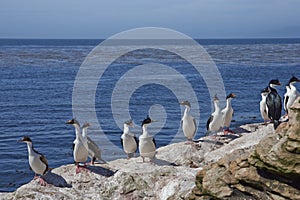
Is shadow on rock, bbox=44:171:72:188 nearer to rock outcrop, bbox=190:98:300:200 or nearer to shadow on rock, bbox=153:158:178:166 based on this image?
shadow on rock, bbox=153:158:178:166

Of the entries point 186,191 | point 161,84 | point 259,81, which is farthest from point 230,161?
point 259,81

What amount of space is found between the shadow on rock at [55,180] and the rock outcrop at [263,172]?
148 inches

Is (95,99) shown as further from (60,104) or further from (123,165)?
(123,165)

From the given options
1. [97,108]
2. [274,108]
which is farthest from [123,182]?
[97,108]

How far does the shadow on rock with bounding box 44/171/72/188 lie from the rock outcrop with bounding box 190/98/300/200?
12.3 ft

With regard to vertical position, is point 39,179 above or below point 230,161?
below

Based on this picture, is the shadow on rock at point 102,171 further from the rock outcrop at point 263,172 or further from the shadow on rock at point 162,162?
the rock outcrop at point 263,172

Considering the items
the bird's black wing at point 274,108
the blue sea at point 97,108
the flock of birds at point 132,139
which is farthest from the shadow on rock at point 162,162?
the blue sea at point 97,108

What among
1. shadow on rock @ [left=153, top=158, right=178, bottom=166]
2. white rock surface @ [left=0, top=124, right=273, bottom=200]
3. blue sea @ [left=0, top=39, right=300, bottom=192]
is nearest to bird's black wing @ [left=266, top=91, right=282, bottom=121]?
white rock surface @ [left=0, top=124, right=273, bottom=200]

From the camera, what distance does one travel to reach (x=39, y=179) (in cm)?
1234

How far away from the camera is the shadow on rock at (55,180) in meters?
12.1

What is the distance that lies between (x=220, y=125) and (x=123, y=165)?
455cm

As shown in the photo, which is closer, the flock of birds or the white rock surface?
the white rock surface

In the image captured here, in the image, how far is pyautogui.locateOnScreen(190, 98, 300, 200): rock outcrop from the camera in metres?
8.29
